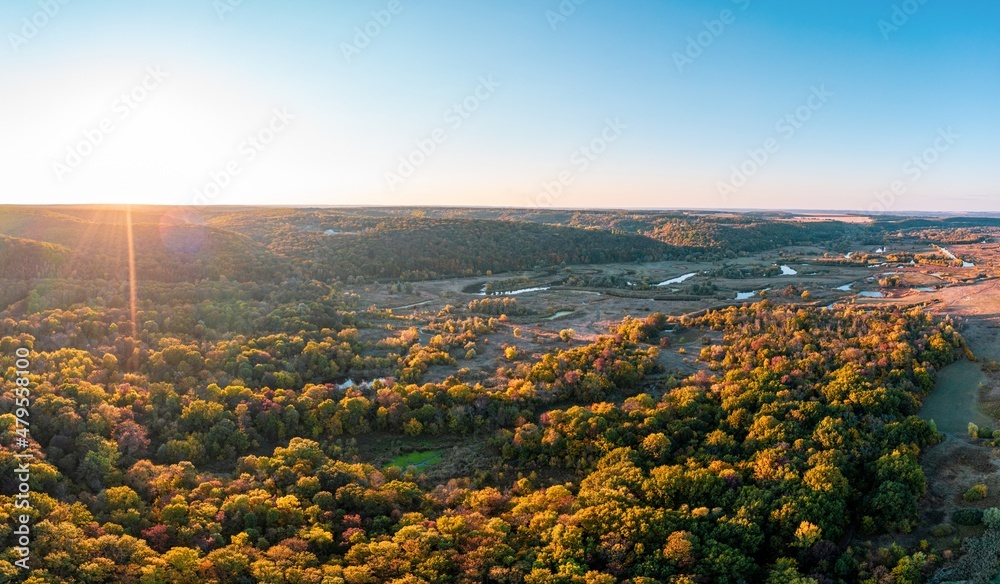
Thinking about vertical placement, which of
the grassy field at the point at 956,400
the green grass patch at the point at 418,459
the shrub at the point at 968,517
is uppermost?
the grassy field at the point at 956,400

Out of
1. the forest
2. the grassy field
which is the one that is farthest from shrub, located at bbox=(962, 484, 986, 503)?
the grassy field

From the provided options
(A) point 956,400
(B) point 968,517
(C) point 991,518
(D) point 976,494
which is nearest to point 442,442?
(B) point 968,517

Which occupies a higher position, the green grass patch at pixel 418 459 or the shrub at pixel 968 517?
the shrub at pixel 968 517

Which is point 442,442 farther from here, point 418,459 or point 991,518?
point 991,518

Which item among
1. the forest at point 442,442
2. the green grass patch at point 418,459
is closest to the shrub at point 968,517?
the forest at point 442,442

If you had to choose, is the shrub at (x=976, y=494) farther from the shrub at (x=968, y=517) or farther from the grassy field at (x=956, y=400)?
the grassy field at (x=956, y=400)

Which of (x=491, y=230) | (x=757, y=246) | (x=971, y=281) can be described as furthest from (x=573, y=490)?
(x=757, y=246)

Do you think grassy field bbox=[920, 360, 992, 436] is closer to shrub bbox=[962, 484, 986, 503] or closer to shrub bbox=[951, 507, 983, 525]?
shrub bbox=[962, 484, 986, 503]
